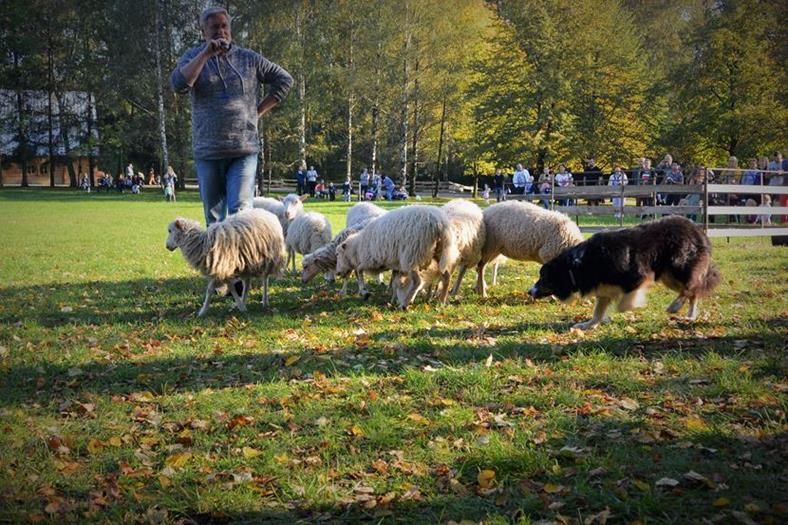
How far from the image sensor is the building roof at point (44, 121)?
39188mm

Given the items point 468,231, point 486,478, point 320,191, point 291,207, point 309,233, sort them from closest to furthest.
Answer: point 486,478, point 468,231, point 309,233, point 291,207, point 320,191

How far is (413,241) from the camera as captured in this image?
7.71 m

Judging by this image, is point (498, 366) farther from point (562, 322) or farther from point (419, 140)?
point (419, 140)

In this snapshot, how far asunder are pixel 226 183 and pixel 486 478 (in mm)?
6116

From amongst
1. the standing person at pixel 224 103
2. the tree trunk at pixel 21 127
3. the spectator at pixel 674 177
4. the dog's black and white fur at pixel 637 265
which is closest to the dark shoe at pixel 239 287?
the standing person at pixel 224 103

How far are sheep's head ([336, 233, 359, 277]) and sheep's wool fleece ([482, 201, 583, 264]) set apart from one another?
188 centimetres

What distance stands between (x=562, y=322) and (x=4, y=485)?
5287mm

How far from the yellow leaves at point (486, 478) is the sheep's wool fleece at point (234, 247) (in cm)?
498

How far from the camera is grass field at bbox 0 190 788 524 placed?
2963 mm

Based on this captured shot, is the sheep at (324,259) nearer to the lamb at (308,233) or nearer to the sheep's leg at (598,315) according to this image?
the lamb at (308,233)

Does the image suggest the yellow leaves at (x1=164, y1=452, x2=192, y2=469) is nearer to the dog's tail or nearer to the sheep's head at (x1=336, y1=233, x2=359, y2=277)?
the dog's tail

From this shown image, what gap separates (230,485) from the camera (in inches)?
124

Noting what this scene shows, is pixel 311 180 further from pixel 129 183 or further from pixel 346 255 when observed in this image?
pixel 346 255

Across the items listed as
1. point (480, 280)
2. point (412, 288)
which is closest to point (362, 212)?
point (480, 280)
